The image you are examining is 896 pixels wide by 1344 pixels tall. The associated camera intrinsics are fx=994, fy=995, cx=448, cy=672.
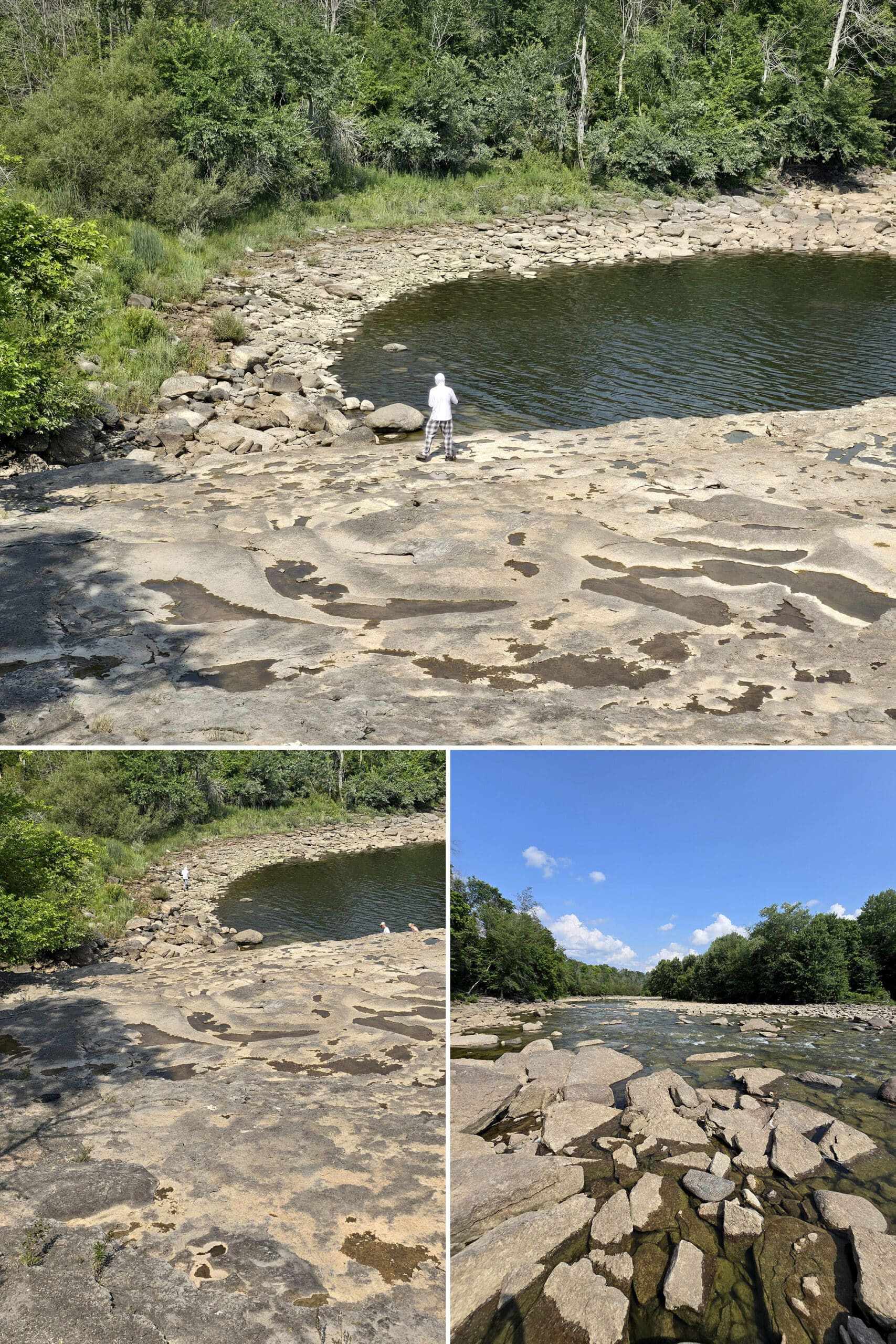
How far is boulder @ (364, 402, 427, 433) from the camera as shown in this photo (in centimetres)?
1722

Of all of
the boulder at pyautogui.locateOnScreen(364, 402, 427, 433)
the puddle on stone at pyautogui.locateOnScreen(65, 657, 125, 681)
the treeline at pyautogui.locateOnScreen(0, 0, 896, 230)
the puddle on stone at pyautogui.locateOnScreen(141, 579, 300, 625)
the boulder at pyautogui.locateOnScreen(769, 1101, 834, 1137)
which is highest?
the treeline at pyautogui.locateOnScreen(0, 0, 896, 230)

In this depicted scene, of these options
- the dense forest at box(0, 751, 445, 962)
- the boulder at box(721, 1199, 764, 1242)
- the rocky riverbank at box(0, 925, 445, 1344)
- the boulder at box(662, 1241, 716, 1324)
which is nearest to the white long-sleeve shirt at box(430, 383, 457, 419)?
the dense forest at box(0, 751, 445, 962)

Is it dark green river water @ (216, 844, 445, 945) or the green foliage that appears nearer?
the green foliage

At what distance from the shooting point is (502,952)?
4785 mm

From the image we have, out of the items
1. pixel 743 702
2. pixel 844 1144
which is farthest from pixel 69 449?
pixel 844 1144

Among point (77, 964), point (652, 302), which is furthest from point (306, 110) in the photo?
point (77, 964)

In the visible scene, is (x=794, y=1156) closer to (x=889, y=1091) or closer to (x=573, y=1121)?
(x=573, y=1121)

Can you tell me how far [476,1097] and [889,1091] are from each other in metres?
3.59

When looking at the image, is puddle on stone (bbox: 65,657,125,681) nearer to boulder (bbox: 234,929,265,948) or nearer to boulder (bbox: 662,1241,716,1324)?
boulder (bbox: 662,1241,716,1324)

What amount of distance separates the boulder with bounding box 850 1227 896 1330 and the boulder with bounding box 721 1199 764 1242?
0.43m

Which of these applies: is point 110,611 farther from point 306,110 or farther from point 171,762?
point 306,110

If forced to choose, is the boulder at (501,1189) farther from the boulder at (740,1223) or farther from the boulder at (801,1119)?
the boulder at (801,1119)

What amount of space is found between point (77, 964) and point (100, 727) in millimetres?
6990

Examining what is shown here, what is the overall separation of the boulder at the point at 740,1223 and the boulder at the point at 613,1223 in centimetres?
54
